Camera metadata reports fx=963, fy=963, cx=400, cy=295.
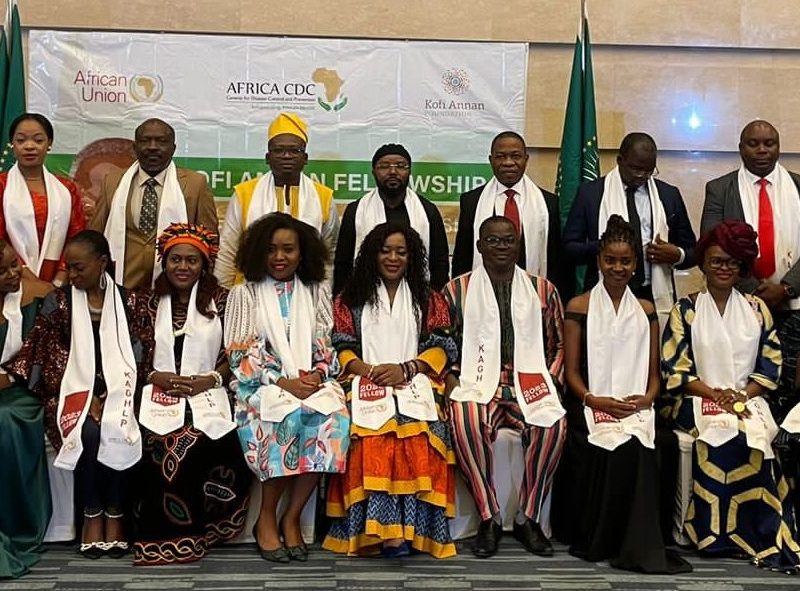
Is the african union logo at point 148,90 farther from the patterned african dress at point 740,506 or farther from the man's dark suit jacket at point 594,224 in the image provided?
the patterned african dress at point 740,506

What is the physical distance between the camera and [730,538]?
398 centimetres

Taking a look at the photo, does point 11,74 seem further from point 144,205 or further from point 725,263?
point 725,263

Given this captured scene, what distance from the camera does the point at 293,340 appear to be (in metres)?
4.18

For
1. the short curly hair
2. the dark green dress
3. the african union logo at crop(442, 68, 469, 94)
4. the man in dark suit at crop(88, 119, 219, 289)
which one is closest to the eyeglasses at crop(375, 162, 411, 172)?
the short curly hair

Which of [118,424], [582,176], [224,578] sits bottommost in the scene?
[224,578]

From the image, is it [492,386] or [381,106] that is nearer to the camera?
[492,386]

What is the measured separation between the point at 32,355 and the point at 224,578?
1.29m

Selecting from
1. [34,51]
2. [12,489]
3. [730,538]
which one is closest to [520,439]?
[730,538]

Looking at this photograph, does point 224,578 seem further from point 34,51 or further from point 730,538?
point 34,51

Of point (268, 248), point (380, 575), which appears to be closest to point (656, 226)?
point (268, 248)

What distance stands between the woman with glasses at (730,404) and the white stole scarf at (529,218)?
2.76 ft

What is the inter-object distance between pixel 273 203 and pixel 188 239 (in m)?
0.74

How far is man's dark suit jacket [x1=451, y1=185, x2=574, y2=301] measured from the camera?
16.2 feet

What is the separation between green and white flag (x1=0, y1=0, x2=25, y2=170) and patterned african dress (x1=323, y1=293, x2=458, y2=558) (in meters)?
2.91
